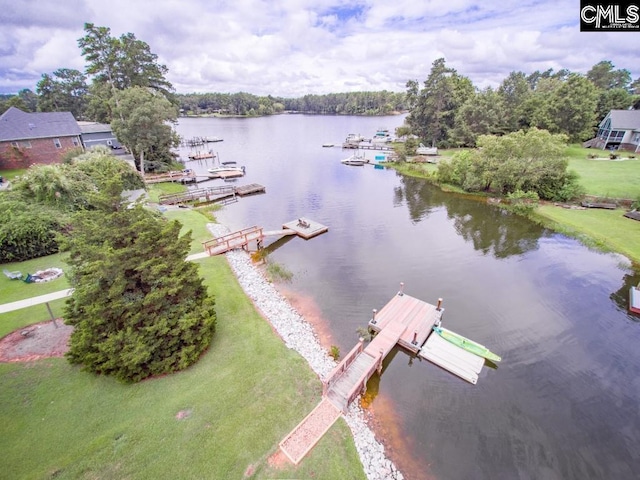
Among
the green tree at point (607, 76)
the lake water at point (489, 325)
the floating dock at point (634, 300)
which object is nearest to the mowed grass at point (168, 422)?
the lake water at point (489, 325)

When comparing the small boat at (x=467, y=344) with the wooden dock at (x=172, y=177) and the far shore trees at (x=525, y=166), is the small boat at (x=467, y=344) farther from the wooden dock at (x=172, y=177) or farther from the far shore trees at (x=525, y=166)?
the wooden dock at (x=172, y=177)

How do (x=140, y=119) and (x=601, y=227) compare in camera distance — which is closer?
(x=601, y=227)

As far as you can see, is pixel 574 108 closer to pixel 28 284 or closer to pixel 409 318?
pixel 409 318

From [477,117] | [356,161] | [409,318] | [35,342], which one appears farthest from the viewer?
[477,117]

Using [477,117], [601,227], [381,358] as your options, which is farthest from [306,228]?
[477,117]

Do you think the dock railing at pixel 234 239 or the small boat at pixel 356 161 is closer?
the dock railing at pixel 234 239

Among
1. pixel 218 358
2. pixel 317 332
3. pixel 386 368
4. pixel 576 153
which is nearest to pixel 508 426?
pixel 386 368

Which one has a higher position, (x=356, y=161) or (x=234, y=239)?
(x=356, y=161)

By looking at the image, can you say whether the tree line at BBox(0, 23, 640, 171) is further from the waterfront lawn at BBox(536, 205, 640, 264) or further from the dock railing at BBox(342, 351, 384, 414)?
the dock railing at BBox(342, 351, 384, 414)
